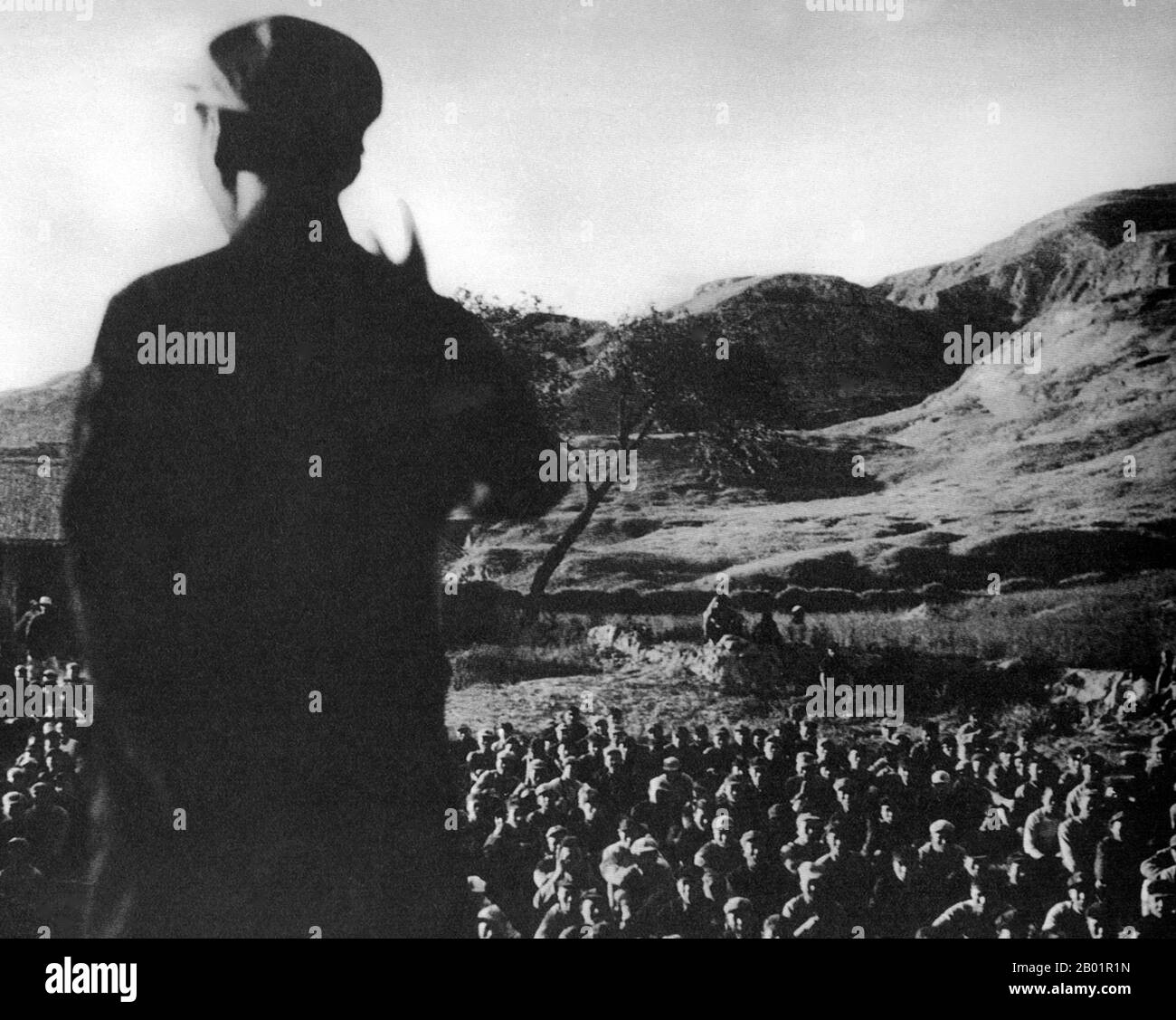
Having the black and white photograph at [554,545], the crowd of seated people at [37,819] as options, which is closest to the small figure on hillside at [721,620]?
the black and white photograph at [554,545]

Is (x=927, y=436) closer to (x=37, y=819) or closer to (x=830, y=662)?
(x=830, y=662)

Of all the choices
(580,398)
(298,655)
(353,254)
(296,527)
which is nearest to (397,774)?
(298,655)

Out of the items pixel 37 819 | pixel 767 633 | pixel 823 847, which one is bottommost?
pixel 823 847

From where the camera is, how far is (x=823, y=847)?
14.5 ft

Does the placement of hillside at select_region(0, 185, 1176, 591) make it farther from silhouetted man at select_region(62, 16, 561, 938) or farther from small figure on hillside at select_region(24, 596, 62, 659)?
small figure on hillside at select_region(24, 596, 62, 659)

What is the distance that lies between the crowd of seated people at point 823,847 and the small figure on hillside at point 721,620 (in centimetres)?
51

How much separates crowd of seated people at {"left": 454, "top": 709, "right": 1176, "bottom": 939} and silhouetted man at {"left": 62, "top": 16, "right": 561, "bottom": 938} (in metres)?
0.37

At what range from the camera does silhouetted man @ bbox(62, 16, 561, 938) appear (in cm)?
453

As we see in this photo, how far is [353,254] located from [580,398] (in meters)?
1.13

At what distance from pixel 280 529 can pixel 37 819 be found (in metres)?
1.53

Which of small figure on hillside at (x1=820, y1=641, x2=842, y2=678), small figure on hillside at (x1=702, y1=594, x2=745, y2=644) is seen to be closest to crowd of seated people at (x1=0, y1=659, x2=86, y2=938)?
small figure on hillside at (x1=702, y1=594, x2=745, y2=644)

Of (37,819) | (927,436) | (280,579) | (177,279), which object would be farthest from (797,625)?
(37,819)

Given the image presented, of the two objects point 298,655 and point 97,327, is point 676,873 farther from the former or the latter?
point 97,327

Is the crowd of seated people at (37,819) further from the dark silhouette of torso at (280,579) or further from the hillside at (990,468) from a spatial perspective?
the hillside at (990,468)
